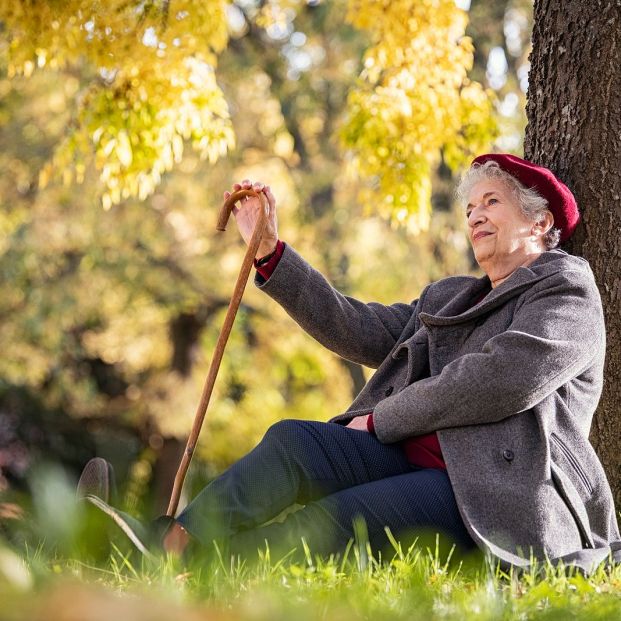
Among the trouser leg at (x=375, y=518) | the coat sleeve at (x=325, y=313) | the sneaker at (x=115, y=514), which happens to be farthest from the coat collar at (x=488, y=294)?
the sneaker at (x=115, y=514)

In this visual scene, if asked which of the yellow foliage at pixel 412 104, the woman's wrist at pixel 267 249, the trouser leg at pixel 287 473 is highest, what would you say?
the yellow foliage at pixel 412 104

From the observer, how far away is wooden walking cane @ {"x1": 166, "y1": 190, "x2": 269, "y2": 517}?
298 cm

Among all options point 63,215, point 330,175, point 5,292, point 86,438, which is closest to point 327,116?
point 330,175

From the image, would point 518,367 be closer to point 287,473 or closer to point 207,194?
point 287,473

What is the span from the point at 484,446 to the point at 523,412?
149 millimetres

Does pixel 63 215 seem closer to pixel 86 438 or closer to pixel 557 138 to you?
pixel 86 438

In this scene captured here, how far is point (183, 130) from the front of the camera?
469cm

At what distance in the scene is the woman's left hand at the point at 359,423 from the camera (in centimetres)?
293

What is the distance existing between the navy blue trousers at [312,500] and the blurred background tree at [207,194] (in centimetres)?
231

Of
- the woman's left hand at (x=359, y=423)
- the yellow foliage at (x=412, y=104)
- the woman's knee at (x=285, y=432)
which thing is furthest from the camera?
the yellow foliage at (x=412, y=104)

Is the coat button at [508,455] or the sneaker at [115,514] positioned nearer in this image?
the sneaker at [115,514]

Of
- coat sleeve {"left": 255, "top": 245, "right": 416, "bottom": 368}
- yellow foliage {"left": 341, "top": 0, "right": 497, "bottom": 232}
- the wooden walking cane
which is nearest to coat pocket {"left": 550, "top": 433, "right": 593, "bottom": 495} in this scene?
coat sleeve {"left": 255, "top": 245, "right": 416, "bottom": 368}

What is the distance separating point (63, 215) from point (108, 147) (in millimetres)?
5992

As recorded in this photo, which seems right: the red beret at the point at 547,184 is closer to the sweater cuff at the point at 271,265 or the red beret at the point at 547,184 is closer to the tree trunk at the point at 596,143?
the tree trunk at the point at 596,143
